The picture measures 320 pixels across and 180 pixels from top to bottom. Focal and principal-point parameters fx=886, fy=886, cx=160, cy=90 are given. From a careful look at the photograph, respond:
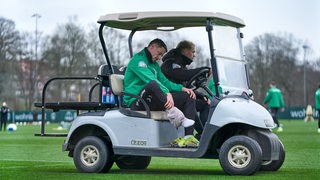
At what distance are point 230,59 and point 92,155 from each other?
239 centimetres

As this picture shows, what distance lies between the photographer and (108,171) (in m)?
12.6

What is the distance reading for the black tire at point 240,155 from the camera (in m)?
11.5

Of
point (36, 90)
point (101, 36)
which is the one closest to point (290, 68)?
point (36, 90)

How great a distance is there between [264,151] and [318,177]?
2.64 feet

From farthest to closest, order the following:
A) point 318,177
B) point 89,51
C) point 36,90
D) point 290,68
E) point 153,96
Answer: point 290,68 < point 36,90 < point 89,51 < point 153,96 < point 318,177

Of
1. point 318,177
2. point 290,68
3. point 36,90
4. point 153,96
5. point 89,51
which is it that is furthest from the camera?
point 290,68

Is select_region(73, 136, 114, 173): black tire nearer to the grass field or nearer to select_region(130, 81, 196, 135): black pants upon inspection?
the grass field

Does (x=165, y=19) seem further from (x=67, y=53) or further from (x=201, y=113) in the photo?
(x=67, y=53)

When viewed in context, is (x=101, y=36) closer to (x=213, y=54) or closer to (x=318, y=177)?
(x=213, y=54)

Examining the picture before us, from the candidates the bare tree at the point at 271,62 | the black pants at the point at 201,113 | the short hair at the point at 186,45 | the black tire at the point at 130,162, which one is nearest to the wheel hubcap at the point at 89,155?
the black tire at the point at 130,162

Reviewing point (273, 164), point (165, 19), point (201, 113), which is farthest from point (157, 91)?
point (273, 164)

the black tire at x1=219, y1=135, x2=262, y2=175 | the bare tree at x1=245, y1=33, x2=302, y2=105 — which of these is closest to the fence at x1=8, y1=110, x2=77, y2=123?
the bare tree at x1=245, y1=33, x2=302, y2=105

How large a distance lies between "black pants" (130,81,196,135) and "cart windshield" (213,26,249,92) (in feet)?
1.78

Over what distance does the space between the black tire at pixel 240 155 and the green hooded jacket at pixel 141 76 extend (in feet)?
4.22
